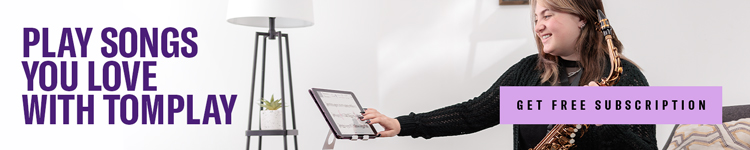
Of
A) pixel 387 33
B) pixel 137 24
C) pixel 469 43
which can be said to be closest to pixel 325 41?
pixel 387 33

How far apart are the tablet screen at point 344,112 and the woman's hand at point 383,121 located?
0.07ft

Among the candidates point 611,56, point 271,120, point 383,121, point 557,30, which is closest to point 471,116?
point 383,121

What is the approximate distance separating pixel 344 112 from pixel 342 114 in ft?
0.06

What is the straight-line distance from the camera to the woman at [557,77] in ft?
5.03

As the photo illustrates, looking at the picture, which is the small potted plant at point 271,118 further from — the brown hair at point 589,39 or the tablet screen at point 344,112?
the brown hair at point 589,39

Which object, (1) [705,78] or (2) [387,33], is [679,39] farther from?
(2) [387,33]

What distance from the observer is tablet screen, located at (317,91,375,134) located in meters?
1.56

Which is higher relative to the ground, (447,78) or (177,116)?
(447,78)

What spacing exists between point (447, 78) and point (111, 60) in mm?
1621

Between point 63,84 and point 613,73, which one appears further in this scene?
point 63,84

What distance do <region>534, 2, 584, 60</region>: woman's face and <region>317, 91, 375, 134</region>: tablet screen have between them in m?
0.57

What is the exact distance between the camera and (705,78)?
2.63 m

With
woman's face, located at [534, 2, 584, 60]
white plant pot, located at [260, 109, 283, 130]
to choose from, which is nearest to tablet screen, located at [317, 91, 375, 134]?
woman's face, located at [534, 2, 584, 60]

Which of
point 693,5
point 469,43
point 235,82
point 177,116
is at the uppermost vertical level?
point 693,5
